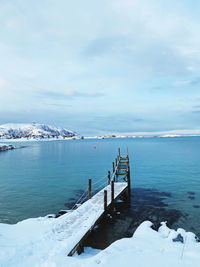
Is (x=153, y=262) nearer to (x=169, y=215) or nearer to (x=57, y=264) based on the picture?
(x=57, y=264)

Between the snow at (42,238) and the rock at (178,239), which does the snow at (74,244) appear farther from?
the rock at (178,239)

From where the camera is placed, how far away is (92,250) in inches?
429

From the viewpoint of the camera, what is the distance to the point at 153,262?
809 centimetres

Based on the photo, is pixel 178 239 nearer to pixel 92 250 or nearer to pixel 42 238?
pixel 92 250

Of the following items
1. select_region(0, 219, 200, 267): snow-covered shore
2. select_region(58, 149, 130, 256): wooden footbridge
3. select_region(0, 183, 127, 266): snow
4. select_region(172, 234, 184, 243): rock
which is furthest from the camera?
select_region(172, 234, 184, 243): rock

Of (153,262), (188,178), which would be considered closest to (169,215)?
(153,262)

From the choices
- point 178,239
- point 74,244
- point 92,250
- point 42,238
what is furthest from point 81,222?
point 178,239

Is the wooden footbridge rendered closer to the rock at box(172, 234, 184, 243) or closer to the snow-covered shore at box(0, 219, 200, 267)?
the snow-covered shore at box(0, 219, 200, 267)

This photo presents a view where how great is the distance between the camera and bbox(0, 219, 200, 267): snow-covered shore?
789 cm

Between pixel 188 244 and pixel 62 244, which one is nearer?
pixel 62 244

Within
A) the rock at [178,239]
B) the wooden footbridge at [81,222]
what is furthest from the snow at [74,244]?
the rock at [178,239]

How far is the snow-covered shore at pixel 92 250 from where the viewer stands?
7.89 meters

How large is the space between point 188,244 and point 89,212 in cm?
719

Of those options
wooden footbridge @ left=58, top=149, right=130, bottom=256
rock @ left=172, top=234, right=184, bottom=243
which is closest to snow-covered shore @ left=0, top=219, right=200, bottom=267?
rock @ left=172, top=234, right=184, bottom=243
